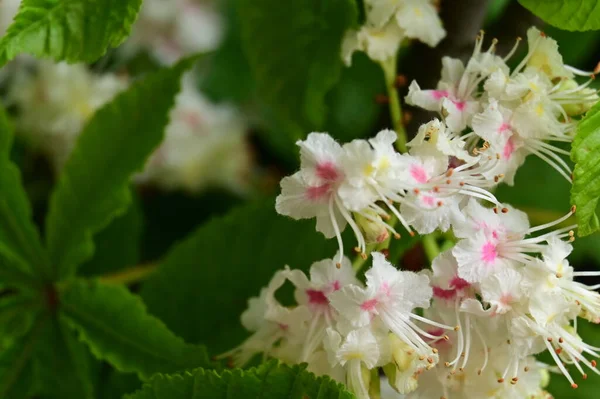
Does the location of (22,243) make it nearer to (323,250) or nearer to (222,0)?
(323,250)

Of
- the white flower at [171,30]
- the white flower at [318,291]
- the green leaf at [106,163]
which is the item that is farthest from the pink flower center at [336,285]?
the white flower at [171,30]

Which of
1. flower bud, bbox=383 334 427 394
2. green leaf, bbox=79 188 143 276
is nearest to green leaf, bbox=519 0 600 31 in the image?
flower bud, bbox=383 334 427 394

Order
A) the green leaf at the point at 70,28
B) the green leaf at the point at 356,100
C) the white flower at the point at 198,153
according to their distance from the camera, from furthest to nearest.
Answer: the white flower at the point at 198,153
the green leaf at the point at 356,100
the green leaf at the point at 70,28

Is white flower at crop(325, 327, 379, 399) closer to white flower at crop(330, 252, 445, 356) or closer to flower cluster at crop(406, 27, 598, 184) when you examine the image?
white flower at crop(330, 252, 445, 356)

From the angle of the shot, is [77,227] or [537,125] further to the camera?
[77,227]

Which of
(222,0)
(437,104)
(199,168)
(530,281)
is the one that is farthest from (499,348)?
(222,0)

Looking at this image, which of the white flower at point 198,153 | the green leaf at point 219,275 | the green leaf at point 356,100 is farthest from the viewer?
the white flower at point 198,153

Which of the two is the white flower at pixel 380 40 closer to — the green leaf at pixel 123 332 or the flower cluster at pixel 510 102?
the flower cluster at pixel 510 102
